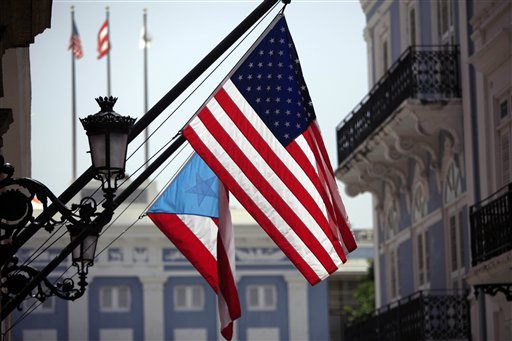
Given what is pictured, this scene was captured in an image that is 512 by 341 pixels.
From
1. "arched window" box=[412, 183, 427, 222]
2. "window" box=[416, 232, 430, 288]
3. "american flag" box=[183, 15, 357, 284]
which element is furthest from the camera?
"arched window" box=[412, 183, 427, 222]

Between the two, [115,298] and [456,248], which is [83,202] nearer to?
[456,248]

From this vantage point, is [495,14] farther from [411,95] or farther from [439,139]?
[439,139]

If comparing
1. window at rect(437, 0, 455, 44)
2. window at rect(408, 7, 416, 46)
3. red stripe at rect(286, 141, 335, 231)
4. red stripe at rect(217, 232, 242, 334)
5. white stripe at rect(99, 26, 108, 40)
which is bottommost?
red stripe at rect(217, 232, 242, 334)

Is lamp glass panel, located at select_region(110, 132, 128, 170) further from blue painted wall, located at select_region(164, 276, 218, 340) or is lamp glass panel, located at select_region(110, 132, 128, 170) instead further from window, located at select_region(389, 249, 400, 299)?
blue painted wall, located at select_region(164, 276, 218, 340)

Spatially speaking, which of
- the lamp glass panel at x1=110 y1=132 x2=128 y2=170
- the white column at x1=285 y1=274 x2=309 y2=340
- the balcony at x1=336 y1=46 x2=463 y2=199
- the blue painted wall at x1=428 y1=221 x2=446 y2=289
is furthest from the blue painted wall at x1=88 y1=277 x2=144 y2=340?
the lamp glass panel at x1=110 y1=132 x2=128 y2=170

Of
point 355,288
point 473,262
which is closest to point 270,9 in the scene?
point 473,262

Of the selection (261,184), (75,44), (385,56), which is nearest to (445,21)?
(385,56)

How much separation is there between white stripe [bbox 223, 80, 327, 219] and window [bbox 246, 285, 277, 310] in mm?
43659

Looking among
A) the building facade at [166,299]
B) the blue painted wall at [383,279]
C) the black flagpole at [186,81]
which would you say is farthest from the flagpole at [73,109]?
the black flagpole at [186,81]

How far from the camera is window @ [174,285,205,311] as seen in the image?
195 feet

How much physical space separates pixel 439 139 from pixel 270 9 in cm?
1556

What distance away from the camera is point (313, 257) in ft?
52.8

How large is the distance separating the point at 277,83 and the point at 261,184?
3.13ft

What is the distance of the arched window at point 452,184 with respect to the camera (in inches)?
1126
